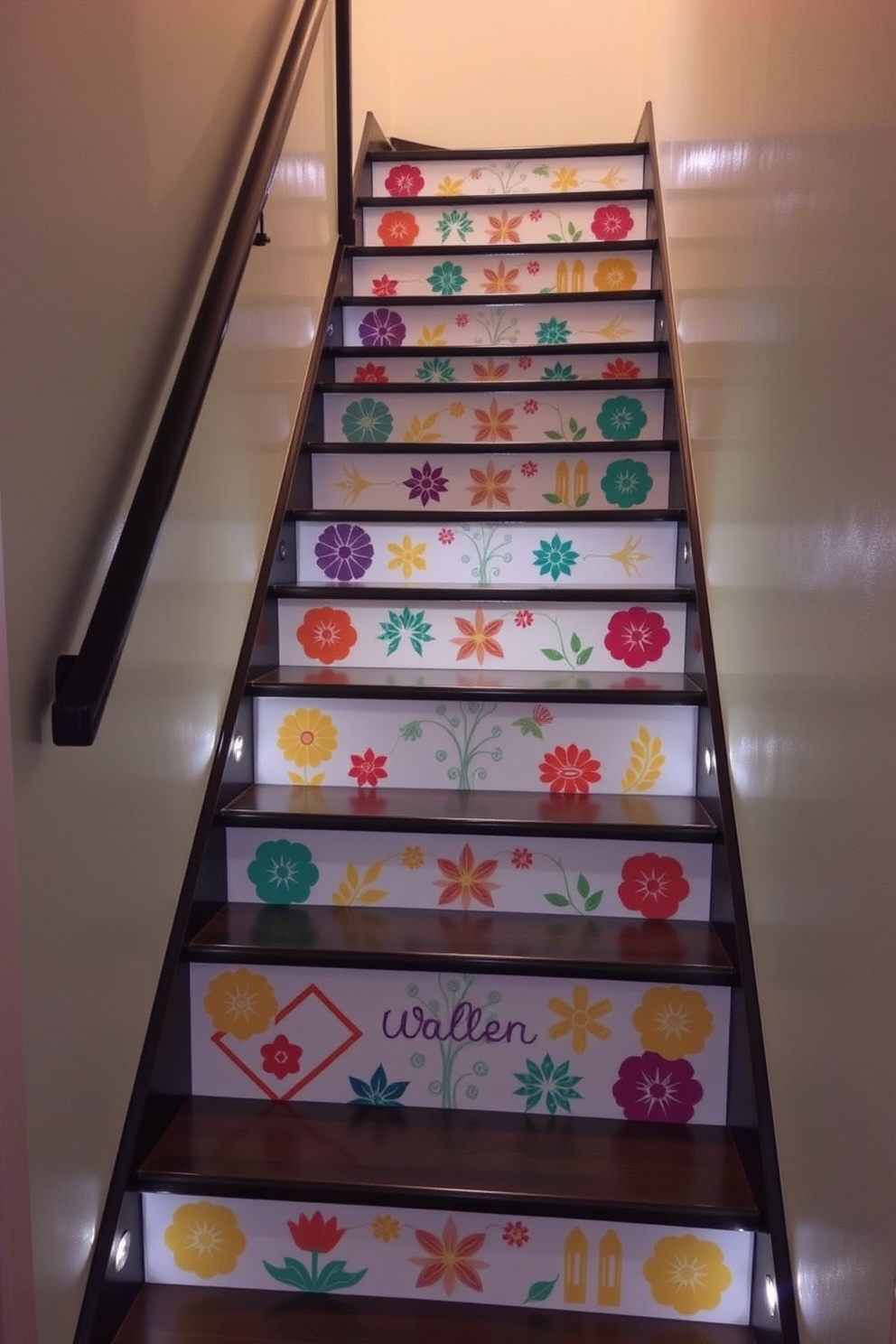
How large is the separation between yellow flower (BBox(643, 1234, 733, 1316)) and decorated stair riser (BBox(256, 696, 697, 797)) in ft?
2.58

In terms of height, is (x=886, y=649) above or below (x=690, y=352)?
below

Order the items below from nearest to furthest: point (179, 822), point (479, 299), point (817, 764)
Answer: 1. point (817, 764)
2. point (179, 822)
3. point (479, 299)

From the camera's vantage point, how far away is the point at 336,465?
2588 millimetres

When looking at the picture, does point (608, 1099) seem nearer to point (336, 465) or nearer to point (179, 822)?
point (179, 822)

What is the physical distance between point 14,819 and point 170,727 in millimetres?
527

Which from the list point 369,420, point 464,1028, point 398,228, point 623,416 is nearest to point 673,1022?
point 464,1028

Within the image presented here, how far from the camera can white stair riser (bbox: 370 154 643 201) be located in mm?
3584

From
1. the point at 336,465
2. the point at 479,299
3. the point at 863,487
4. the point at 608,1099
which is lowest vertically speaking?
the point at 608,1099

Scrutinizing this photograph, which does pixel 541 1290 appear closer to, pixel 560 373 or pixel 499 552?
pixel 499 552

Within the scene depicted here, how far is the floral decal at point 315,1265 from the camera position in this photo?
1.49 m

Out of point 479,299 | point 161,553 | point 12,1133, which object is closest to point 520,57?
point 479,299

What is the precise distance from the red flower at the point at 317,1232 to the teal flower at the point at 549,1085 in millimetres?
328

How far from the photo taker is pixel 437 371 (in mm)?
2889

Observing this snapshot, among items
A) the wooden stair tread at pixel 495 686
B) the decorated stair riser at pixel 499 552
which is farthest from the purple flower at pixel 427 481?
the wooden stair tread at pixel 495 686
